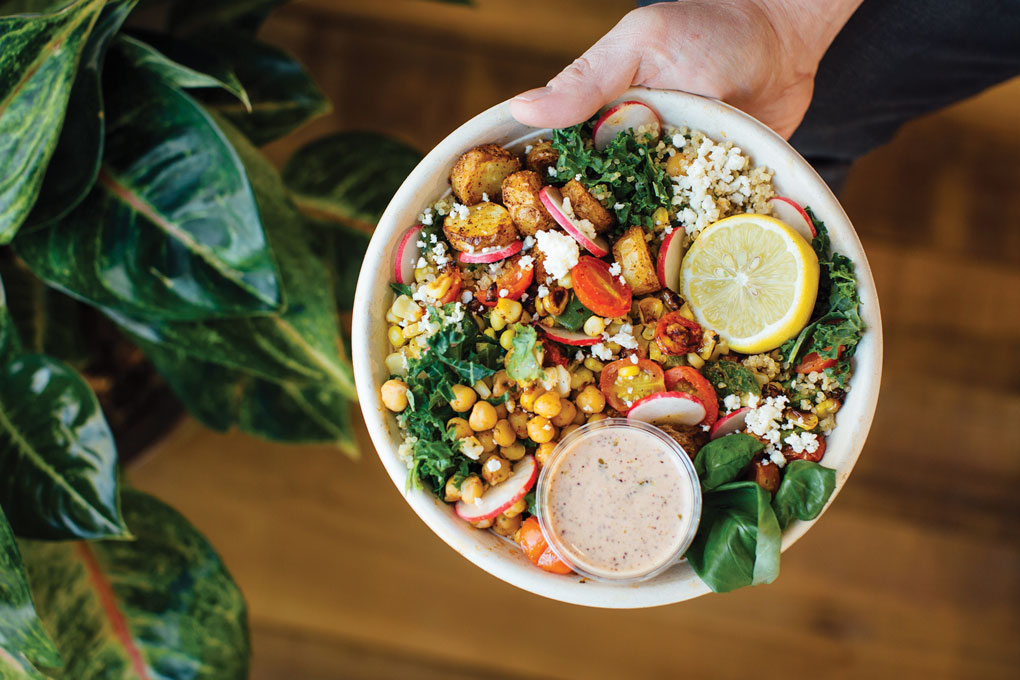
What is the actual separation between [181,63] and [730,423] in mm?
983

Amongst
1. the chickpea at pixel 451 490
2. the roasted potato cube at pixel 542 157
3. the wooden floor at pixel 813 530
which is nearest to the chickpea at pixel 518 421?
the chickpea at pixel 451 490

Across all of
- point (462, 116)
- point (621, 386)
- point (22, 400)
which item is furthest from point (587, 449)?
point (462, 116)

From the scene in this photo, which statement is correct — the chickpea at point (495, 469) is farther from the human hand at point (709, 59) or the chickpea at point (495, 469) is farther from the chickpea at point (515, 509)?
the human hand at point (709, 59)

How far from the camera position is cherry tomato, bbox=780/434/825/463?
0.93m

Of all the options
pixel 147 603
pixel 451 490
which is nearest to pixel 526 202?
pixel 451 490

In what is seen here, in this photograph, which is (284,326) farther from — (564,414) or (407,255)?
(564,414)

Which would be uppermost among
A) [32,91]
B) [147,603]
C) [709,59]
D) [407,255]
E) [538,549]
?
[32,91]

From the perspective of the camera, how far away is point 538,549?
0.97 meters

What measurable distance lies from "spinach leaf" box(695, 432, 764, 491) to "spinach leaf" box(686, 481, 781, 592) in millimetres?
15

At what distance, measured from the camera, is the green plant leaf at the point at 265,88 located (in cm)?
131

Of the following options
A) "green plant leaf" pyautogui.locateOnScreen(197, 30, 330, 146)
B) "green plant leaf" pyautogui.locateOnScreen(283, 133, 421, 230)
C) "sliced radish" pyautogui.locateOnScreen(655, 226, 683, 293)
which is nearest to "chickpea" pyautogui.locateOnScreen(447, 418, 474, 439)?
"sliced radish" pyautogui.locateOnScreen(655, 226, 683, 293)

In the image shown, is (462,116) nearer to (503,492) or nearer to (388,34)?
(388,34)

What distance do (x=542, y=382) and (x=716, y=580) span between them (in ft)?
1.03

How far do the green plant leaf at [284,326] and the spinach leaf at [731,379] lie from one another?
521mm
